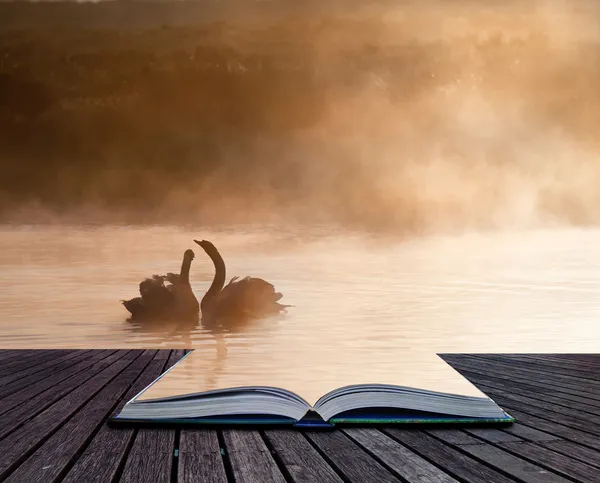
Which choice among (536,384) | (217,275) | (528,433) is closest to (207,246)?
(217,275)

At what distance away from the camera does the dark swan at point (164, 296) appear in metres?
7.04

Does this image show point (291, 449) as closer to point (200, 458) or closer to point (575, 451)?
point (200, 458)

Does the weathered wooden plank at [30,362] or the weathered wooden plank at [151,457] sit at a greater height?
the weathered wooden plank at [30,362]

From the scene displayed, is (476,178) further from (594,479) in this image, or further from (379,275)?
(594,479)

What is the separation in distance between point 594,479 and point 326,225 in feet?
22.0

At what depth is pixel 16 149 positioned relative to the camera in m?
7.59

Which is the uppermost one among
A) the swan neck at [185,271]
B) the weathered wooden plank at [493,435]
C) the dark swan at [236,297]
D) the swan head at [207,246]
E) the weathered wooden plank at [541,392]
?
the swan head at [207,246]

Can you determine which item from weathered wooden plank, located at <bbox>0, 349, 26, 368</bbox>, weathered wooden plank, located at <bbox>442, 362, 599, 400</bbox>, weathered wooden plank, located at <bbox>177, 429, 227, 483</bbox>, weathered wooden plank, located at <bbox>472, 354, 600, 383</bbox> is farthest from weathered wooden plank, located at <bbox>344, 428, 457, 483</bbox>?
weathered wooden plank, located at <bbox>0, 349, 26, 368</bbox>

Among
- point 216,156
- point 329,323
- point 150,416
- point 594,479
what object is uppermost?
point 216,156

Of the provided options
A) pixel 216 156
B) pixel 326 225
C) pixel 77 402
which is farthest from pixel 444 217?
pixel 77 402

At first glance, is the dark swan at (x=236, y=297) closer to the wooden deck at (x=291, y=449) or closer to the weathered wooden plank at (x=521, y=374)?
the weathered wooden plank at (x=521, y=374)

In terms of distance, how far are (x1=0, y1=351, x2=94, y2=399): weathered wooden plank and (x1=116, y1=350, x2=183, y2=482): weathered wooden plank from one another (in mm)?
966

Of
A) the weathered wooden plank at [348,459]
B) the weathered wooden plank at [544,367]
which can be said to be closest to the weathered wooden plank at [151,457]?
the weathered wooden plank at [348,459]

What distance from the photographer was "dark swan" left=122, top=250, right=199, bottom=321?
23.1 ft
